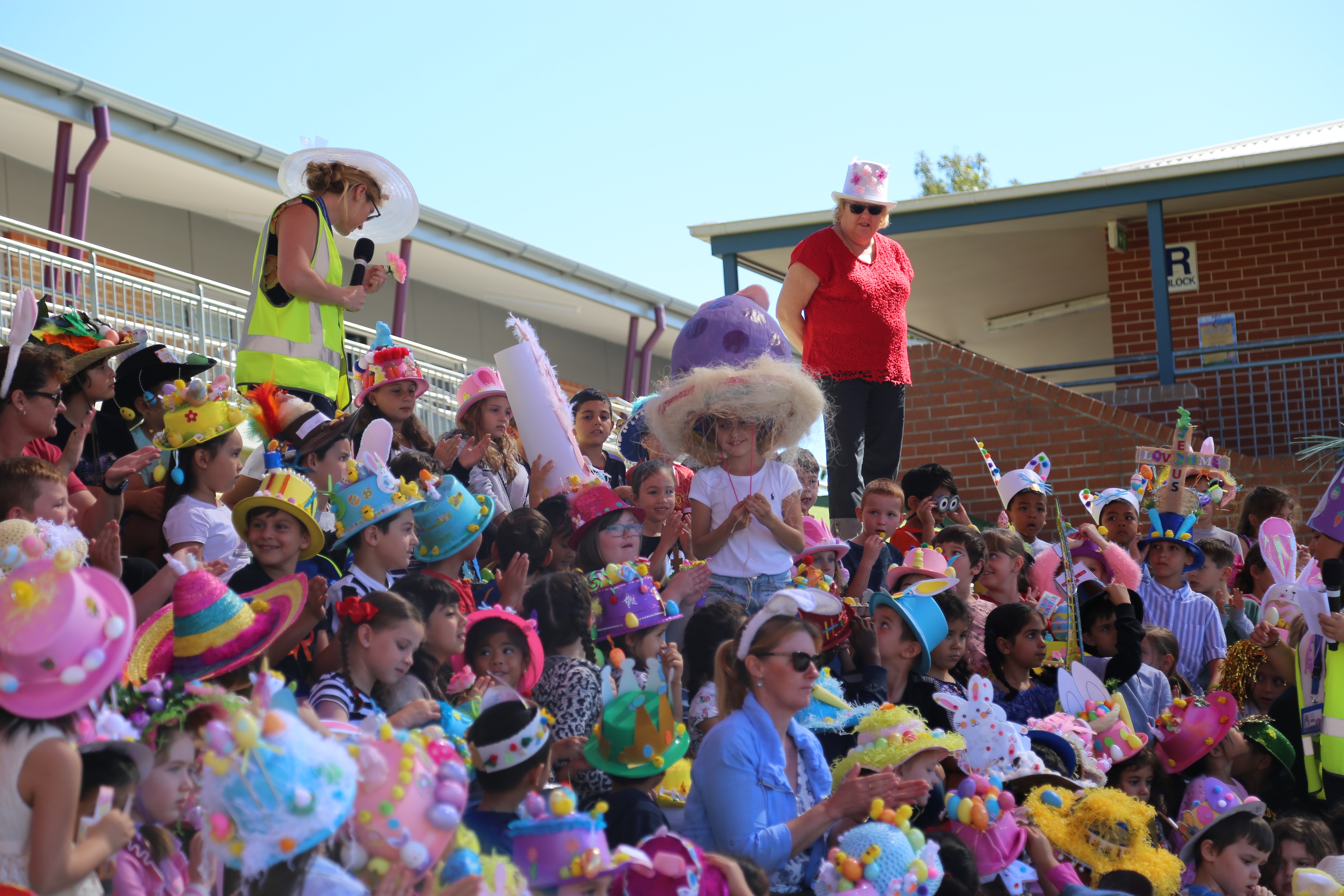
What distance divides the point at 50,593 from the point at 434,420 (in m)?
10.0

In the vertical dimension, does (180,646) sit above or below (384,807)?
above

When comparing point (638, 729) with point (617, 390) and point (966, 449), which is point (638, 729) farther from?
point (617, 390)

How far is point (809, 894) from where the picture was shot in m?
3.92

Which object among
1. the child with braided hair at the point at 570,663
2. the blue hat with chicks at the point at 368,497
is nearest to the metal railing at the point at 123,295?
the blue hat with chicks at the point at 368,497

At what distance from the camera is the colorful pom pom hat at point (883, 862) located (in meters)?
3.70

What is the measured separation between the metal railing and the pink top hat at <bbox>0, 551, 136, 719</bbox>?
5.45 m

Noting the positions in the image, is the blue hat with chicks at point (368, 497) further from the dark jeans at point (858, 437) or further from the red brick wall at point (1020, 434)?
the red brick wall at point (1020, 434)

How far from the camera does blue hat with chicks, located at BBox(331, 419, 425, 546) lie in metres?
4.77

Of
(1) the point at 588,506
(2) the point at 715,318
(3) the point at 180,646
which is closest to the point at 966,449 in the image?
(2) the point at 715,318

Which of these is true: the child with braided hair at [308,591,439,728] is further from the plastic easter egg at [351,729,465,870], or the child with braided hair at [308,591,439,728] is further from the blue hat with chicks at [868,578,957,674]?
the blue hat with chicks at [868,578,957,674]

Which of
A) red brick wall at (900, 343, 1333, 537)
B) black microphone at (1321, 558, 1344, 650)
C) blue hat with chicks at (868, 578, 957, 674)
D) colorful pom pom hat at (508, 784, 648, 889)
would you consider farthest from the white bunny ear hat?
red brick wall at (900, 343, 1333, 537)

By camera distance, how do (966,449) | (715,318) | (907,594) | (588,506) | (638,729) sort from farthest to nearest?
(966,449) → (715,318) → (588,506) → (907,594) → (638,729)

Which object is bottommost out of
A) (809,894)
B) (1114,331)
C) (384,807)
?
(809,894)

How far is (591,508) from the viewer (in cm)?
590
